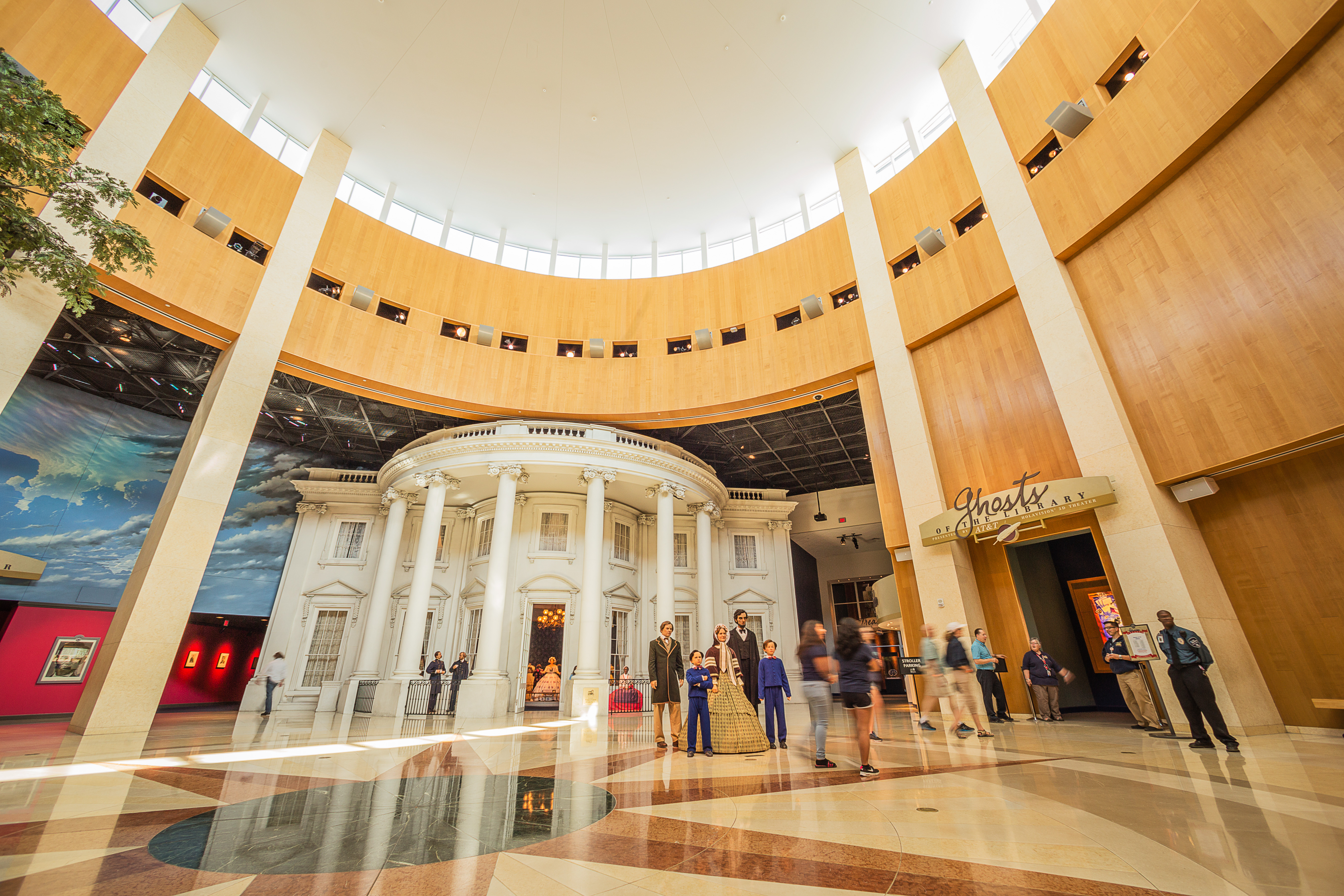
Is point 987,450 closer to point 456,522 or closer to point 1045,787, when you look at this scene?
point 1045,787

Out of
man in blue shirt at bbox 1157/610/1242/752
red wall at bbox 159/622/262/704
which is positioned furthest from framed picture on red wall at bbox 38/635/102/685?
man in blue shirt at bbox 1157/610/1242/752

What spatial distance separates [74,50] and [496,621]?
49.9 feet

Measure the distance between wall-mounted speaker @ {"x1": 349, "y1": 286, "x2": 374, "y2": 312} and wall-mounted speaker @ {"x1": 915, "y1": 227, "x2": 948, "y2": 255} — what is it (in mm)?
15248

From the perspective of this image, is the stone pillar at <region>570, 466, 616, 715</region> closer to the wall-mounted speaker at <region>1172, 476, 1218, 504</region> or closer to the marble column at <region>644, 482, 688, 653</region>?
the marble column at <region>644, 482, 688, 653</region>

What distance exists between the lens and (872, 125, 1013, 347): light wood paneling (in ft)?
38.8

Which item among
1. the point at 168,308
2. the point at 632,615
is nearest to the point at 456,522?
the point at 632,615

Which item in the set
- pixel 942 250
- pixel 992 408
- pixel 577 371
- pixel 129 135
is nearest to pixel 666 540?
pixel 577 371

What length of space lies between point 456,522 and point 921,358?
16.9m

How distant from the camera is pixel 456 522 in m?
20.0

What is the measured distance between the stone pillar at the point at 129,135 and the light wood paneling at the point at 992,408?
646 inches

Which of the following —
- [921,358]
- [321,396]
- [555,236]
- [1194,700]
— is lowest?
[1194,700]

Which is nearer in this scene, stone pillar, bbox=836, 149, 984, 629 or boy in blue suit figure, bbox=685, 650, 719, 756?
boy in blue suit figure, bbox=685, 650, 719, 756

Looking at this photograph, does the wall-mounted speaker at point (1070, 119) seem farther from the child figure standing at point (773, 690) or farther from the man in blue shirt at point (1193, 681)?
the child figure standing at point (773, 690)

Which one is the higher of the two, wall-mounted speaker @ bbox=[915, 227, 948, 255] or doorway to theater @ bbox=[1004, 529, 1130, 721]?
wall-mounted speaker @ bbox=[915, 227, 948, 255]
